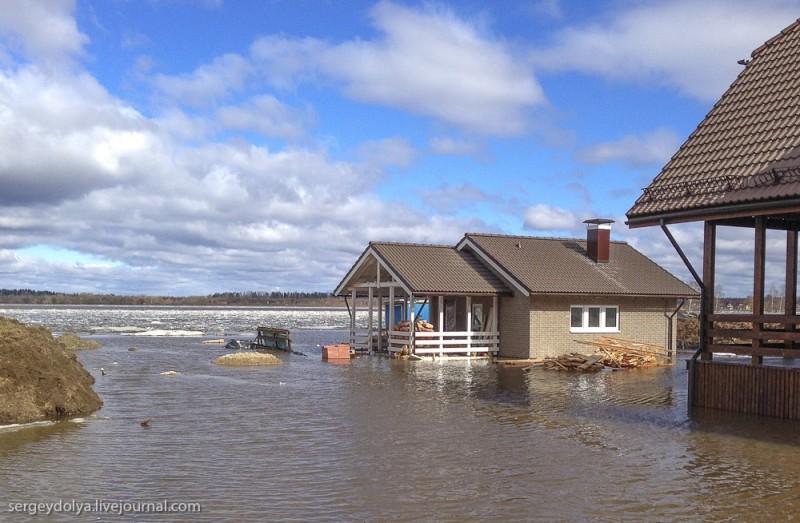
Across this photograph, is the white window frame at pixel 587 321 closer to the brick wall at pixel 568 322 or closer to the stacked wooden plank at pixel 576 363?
the brick wall at pixel 568 322

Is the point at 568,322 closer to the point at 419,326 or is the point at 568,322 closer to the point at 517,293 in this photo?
the point at 517,293

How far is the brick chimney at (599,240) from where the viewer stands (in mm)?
32875

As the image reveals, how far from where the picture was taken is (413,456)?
11.7 metres

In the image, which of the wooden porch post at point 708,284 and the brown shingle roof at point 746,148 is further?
the wooden porch post at point 708,284

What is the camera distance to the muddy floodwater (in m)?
9.06

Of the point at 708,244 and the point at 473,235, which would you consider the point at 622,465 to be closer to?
the point at 708,244

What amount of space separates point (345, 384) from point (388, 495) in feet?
39.9

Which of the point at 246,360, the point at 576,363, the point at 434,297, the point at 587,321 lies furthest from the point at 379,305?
the point at 576,363

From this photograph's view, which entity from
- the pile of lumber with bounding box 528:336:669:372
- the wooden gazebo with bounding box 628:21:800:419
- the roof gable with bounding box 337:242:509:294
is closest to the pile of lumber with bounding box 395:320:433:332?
the roof gable with bounding box 337:242:509:294

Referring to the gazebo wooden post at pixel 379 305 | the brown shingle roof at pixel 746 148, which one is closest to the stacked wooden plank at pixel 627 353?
the gazebo wooden post at pixel 379 305

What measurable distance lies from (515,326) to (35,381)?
18554 millimetres

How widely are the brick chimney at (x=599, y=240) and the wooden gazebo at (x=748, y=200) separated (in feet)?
52.4

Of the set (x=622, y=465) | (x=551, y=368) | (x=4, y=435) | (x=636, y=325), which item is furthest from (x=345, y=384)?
(x=636, y=325)

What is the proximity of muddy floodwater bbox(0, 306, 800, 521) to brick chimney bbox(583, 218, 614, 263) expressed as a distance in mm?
13249
